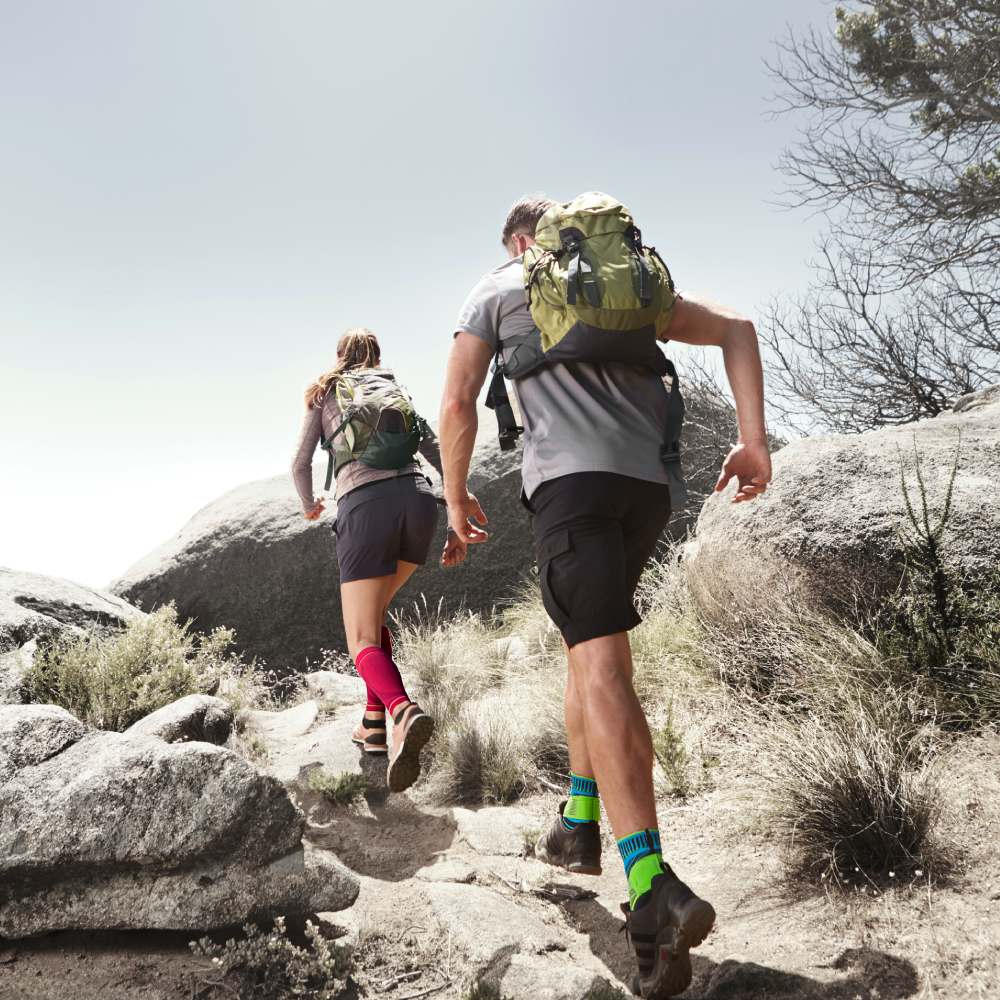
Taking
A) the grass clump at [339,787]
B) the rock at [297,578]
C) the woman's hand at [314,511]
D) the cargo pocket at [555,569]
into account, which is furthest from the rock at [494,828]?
the rock at [297,578]

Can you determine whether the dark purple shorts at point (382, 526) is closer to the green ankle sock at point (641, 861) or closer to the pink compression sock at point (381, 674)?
the pink compression sock at point (381, 674)

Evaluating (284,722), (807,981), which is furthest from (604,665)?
(284,722)

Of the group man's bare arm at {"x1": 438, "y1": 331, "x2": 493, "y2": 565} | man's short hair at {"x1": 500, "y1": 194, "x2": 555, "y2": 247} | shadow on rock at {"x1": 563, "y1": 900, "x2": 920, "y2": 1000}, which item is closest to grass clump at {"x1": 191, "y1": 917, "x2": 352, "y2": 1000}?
shadow on rock at {"x1": 563, "y1": 900, "x2": 920, "y2": 1000}

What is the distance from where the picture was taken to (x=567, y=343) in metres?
2.44

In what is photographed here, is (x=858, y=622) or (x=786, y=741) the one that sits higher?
(x=858, y=622)

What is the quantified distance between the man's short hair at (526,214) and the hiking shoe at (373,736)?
2.73 meters

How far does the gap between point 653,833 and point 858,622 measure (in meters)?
2.62

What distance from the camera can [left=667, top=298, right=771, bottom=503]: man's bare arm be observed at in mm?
2623

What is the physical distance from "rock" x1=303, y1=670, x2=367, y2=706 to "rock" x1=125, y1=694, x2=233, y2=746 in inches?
78.7

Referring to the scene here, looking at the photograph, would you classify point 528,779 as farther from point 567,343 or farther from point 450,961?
point 567,343

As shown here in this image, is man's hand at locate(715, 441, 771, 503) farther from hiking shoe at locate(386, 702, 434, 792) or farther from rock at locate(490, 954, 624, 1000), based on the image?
hiking shoe at locate(386, 702, 434, 792)

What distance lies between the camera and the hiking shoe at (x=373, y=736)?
4.59 m

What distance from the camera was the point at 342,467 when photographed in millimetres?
4387

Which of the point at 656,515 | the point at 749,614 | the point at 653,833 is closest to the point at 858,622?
the point at 749,614
